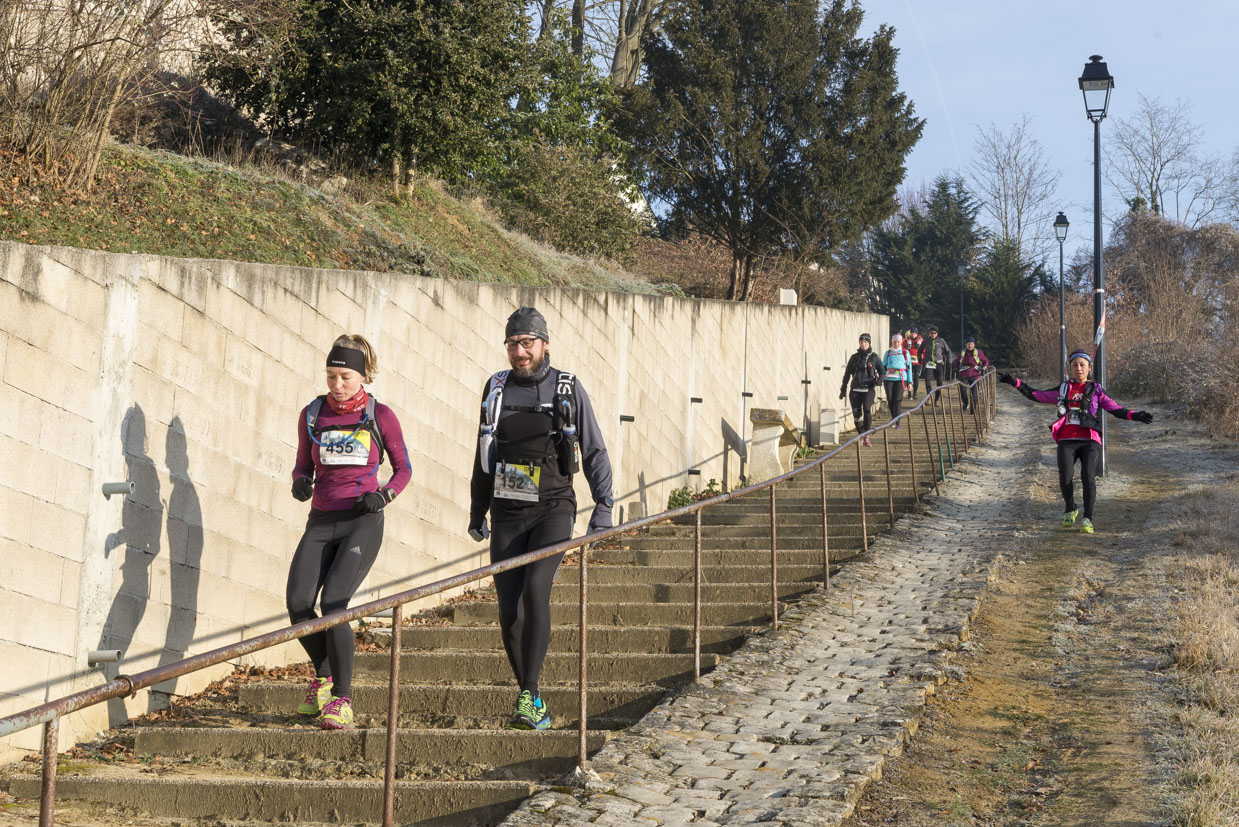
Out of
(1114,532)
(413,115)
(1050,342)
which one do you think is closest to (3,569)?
(1114,532)

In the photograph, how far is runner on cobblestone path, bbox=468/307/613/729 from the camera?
5289 mm

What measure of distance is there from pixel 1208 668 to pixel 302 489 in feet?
15.9

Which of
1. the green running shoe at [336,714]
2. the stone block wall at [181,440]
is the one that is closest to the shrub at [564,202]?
the stone block wall at [181,440]

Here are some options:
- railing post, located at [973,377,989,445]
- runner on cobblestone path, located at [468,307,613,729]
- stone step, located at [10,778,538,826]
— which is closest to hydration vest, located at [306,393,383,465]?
runner on cobblestone path, located at [468,307,613,729]

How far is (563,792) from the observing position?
14.8 ft

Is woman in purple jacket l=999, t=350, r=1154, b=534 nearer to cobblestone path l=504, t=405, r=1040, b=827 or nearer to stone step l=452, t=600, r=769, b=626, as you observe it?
cobblestone path l=504, t=405, r=1040, b=827

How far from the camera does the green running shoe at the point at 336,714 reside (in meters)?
5.30

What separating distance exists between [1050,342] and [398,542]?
3490 centimetres

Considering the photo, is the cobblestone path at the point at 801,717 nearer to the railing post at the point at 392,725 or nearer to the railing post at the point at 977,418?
the railing post at the point at 392,725

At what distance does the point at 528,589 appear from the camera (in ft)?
17.1

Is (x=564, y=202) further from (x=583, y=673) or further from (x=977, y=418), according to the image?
(x=583, y=673)

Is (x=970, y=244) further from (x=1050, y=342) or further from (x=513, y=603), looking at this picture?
(x=513, y=603)

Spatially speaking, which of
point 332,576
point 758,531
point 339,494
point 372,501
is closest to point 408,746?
point 332,576

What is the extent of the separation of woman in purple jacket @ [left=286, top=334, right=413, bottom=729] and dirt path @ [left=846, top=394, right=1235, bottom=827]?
7.83 ft
